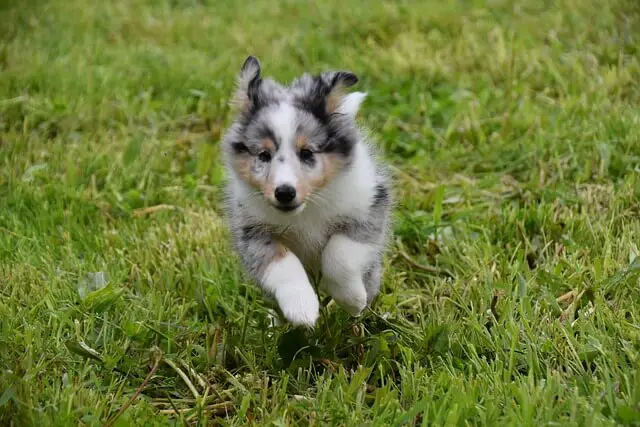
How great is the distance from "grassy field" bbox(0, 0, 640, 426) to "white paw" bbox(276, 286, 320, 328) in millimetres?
310

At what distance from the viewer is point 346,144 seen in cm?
419

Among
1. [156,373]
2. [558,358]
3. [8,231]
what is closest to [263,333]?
[156,373]

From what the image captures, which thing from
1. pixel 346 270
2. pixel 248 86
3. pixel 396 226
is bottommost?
pixel 396 226

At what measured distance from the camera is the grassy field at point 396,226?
3844 mm

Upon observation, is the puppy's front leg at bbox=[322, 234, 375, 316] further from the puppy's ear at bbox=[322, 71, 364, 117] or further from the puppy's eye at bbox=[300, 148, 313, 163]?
the puppy's ear at bbox=[322, 71, 364, 117]

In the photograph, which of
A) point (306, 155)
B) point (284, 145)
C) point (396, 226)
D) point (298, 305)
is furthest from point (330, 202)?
point (396, 226)

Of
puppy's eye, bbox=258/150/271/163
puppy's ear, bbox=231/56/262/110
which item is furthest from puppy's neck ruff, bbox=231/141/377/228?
puppy's ear, bbox=231/56/262/110

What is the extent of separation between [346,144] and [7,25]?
6188mm

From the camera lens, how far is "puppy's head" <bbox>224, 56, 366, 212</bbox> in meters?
3.90

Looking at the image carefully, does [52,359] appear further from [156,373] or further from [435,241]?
[435,241]

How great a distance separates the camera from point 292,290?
3922 mm

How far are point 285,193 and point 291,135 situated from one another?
0.29 metres

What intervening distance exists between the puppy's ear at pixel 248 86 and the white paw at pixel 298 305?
94 cm

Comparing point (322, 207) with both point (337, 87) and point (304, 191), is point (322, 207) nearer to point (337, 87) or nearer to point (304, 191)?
point (304, 191)
